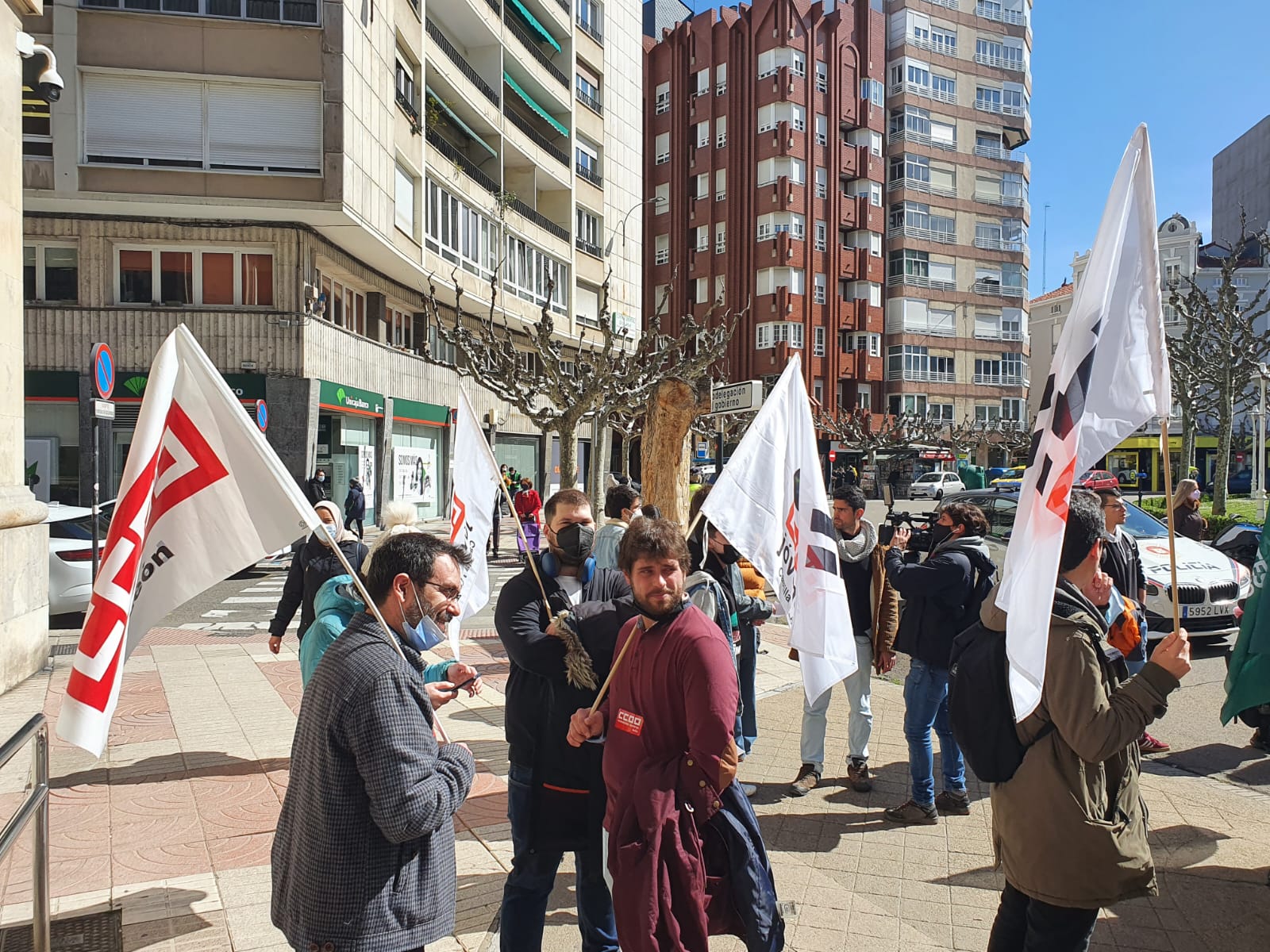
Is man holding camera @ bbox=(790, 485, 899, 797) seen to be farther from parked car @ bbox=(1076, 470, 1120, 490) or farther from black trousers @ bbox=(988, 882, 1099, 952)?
black trousers @ bbox=(988, 882, 1099, 952)

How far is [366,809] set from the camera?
8.04 ft

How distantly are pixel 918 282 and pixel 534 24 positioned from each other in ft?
102

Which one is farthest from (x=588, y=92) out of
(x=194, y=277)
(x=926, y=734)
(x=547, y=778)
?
(x=547, y=778)

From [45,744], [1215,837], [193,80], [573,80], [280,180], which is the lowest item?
[1215,837]

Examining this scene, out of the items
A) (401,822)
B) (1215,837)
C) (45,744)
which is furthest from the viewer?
(1215,837)

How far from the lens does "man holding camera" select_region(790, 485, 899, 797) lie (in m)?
5.64

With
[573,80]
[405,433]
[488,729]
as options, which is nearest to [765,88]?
[573,80]

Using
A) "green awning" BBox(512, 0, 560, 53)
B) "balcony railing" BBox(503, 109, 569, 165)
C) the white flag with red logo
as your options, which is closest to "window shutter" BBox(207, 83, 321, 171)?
"balcony railing" BBox(503, 109, 569, 165)

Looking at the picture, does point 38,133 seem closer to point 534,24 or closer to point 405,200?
point 405,200

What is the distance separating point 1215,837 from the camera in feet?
16.2

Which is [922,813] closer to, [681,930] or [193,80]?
[681,930]

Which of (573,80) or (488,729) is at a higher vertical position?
(573,80)

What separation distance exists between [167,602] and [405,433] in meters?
24.9

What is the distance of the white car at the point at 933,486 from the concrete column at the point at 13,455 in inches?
1668
